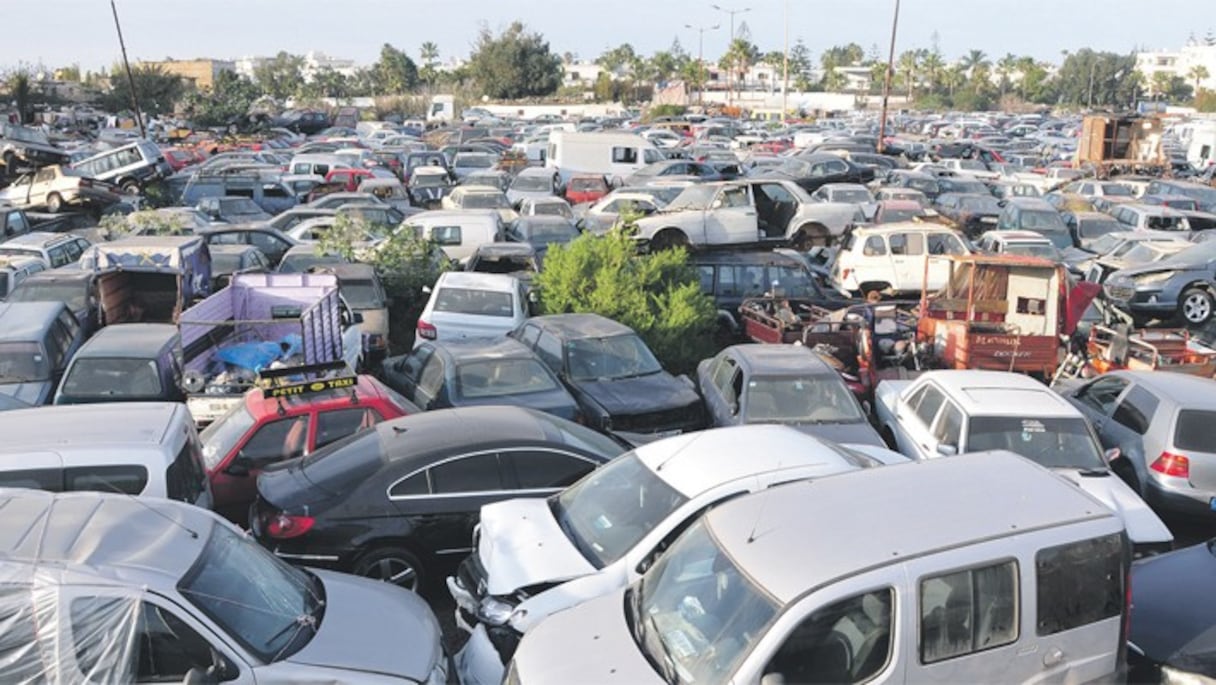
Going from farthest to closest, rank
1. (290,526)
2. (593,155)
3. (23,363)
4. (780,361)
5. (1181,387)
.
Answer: (593,155), (23,363), (780,361), (1181,387), (290,526)

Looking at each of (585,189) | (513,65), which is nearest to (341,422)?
(585,189)

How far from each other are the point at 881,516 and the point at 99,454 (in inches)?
215

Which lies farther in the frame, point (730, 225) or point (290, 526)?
point (730, 225)

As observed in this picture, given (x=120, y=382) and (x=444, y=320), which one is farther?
(x=444, y=320)

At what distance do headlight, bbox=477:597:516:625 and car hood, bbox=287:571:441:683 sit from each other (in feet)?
1.14

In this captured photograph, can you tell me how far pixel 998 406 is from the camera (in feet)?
31.8

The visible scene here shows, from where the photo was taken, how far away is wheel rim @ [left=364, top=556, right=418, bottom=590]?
24.8 ft

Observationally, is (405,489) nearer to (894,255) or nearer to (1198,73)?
(894,255)

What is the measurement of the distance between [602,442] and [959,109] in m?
102

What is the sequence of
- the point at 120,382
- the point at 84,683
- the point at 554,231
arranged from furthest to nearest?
the point at 554,231 → the point at 120,382 → the point at 84,683

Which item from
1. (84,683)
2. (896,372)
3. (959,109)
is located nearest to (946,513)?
(84,683)

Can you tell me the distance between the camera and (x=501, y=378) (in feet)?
35.4

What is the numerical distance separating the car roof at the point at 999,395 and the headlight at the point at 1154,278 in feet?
30.7

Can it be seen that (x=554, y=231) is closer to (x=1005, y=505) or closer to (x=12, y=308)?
(x=12, y=308)
